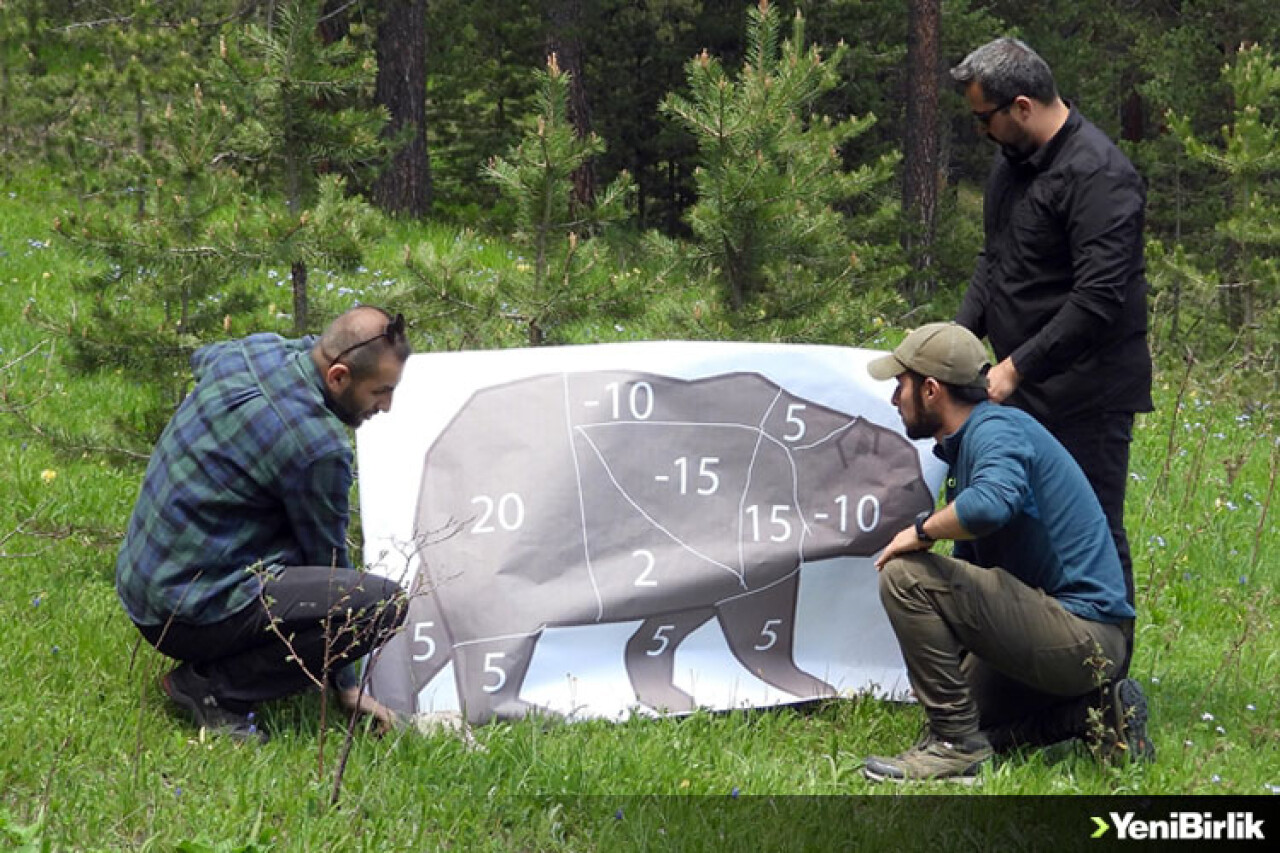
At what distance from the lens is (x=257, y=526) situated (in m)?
4.30

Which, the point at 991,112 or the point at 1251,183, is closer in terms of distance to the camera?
the point at 991,112

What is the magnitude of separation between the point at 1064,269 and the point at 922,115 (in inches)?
498

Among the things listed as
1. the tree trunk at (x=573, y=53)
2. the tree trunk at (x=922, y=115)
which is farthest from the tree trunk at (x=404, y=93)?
the tree trunk at (x=922, y=115)

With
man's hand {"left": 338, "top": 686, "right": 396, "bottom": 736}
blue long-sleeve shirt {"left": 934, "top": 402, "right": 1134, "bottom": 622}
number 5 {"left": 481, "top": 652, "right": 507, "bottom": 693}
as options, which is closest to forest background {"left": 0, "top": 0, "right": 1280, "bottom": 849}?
man's hand {"left": 338, "top": 686, "right": 396, "bottom": 736}

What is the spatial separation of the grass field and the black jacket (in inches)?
41.5

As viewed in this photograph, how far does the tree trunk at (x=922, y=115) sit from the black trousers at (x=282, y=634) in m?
12.7

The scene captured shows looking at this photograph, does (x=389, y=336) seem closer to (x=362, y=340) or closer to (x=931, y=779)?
(x=362, y=340)

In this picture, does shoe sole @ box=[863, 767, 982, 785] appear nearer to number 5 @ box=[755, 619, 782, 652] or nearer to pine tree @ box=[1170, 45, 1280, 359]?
number 5 @ box=[755, 619, 782, 652]

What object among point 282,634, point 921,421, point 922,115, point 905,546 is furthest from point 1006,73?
point 922,115

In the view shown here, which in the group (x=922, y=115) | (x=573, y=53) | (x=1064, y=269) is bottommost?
(x=1064, y=269)

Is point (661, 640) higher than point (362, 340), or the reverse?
point (362, 340)

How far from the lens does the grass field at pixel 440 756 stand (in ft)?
12.2

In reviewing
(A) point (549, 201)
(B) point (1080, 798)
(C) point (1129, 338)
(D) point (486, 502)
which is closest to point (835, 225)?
(A) point (549, 201)

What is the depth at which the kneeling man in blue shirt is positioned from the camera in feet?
14.4
